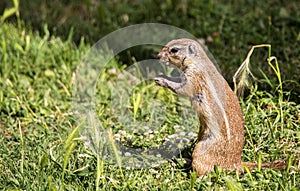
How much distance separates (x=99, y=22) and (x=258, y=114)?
2.57 m

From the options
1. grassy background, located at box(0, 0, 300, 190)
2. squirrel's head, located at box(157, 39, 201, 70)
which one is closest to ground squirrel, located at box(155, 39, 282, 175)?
squirrel's head, located at box(157, 39, 201, 70)

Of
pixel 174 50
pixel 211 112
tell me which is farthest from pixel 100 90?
pixel 211 112

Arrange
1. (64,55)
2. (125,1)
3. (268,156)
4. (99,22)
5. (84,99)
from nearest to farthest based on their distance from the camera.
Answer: (268,156) < (84,99) < (64,55) < (99,22) < (125,1)

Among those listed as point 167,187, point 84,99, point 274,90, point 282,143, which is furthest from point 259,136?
point 84,99

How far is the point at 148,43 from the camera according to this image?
5859 mm

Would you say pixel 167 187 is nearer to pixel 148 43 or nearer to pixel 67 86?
pixel 67 86

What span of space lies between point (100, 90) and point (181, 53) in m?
1.50

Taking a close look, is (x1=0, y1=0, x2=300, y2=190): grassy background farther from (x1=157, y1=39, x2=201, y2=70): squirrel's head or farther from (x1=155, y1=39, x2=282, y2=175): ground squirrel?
(x1=157, y1=39, x2=201, y2=70): squirrel's head

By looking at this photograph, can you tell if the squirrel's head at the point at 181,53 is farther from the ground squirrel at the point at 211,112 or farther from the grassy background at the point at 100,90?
the grassy background at the point at 100,90

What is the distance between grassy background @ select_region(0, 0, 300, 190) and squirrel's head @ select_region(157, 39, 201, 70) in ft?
2.36

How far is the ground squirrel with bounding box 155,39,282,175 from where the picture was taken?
370cm

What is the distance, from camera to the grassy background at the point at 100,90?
3.80 meters

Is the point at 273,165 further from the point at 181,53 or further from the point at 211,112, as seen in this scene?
the point at 181,53

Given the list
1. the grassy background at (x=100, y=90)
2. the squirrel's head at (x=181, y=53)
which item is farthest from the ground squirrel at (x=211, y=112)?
the grassy background at (x=100, y=90)
